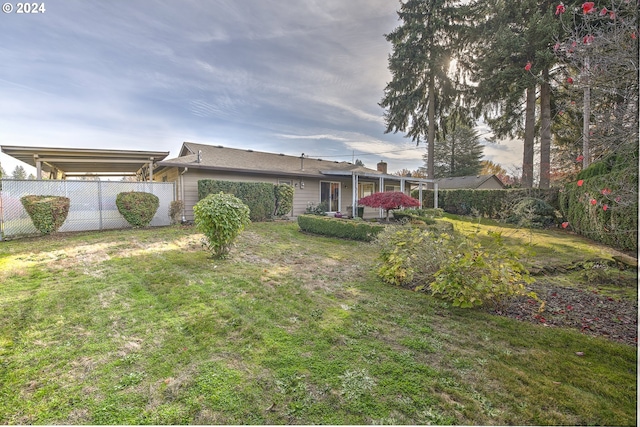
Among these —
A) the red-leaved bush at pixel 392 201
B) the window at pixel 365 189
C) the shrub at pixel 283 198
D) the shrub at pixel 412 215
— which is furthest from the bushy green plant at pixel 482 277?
the window at pixel 365 189

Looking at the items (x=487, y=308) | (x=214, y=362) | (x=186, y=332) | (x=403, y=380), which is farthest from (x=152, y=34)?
(x=487, y=308)

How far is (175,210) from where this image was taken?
1032cm

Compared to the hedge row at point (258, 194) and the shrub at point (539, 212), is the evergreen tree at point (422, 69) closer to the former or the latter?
the shrub at point (539, 212)

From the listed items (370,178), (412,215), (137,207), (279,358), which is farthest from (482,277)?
(370,178)

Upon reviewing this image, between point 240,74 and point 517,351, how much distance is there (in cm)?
1193

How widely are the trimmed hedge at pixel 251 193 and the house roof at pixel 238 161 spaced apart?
0.91m

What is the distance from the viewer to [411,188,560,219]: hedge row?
43.8 feet

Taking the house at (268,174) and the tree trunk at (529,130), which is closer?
the house at (268,174)

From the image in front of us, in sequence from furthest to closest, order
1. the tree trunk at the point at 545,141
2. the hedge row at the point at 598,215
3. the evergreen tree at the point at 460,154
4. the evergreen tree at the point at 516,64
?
the evergreen tree at the point at 460,154
the tree trunk at the point at 545,141
the evergreen tree at the point at 516,64
the hedge row at the point at 598,215

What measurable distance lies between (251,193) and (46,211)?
640 centimetres

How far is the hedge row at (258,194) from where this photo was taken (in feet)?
35.0

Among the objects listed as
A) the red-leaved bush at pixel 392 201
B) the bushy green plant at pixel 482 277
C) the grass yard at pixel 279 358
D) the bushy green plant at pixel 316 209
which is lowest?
the grass yard at pixel 279 358

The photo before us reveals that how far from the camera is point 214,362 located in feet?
7.80

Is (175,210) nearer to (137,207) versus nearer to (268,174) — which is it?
(137,207)
